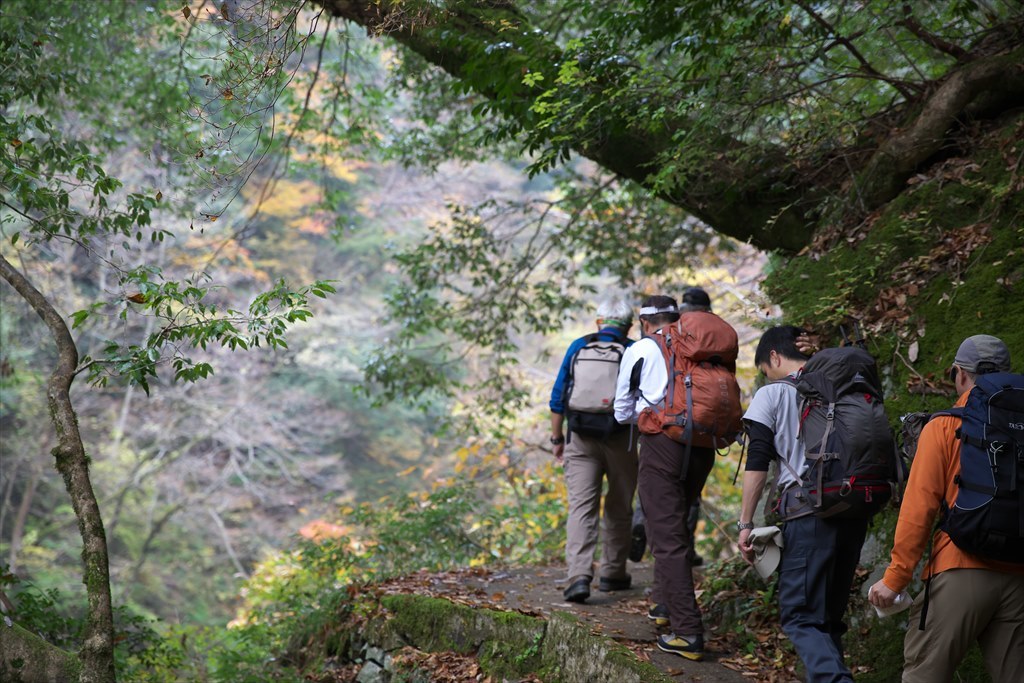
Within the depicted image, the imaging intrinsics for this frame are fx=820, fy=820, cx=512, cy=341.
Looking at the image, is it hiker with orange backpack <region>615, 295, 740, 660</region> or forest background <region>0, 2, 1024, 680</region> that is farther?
forest background <region>0, 2, 1024, 680</region>

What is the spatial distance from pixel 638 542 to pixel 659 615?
6.51 ft

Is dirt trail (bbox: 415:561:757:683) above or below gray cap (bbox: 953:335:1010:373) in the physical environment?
below

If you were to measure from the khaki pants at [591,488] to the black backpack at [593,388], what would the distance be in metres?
0.16

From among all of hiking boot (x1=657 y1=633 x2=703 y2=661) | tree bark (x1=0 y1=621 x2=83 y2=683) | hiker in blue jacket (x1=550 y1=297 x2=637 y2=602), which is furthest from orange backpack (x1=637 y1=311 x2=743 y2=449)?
tree bark (x1=0 y1=621 x2=83 y2=683)

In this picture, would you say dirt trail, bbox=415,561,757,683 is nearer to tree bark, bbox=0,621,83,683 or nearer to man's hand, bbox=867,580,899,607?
man's hand, bbox=867,580,899,607

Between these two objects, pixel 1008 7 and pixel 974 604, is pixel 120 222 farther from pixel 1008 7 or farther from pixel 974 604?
pixel 1008 7

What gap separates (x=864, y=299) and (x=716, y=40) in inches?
81.5

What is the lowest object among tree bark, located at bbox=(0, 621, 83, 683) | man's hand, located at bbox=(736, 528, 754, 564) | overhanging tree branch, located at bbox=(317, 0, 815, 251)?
tree bark, located at bbox=(0, 621, 83, 683)

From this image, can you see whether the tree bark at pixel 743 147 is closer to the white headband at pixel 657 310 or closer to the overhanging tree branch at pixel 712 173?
the overhanging tree branch at pixel 712 173

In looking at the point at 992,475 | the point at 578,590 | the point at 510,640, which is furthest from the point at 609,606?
the point at 992,475

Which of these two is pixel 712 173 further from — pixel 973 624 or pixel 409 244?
pixel 409 244

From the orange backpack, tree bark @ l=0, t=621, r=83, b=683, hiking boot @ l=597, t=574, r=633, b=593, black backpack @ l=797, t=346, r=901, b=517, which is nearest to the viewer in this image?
black backpack @ l=797, t=346, r=901, b=517

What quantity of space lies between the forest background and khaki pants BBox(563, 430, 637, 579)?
5.48 feet

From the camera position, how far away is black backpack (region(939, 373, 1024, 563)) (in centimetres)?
297
